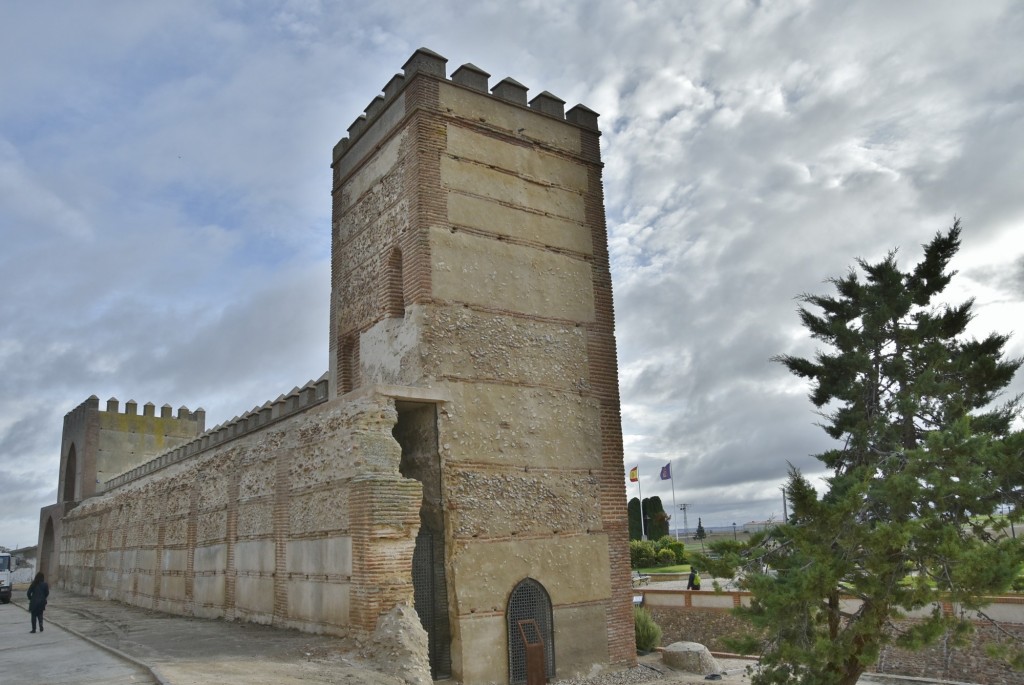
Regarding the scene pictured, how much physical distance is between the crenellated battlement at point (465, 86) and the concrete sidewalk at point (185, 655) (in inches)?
385

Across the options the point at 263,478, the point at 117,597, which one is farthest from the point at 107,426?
the point at 263,478

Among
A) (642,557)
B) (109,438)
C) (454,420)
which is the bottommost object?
(642,557)

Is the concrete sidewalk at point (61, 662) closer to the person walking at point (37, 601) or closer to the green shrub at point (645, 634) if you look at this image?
the person walking at point (37, 601)

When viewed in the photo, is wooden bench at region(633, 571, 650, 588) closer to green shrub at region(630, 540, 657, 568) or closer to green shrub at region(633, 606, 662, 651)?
green shrub at region(630, 540, 657, 568)

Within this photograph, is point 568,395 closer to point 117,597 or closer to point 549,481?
point 549,481

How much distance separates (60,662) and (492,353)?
25.5 feet

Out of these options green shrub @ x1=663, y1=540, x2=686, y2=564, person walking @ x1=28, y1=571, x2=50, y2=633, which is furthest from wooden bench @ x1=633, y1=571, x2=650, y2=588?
person walking @ x1=28, y1=571, x2=50, y2=633

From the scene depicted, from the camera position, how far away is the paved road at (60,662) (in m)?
8.81

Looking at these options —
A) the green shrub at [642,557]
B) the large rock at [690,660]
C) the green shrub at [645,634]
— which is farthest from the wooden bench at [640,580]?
the large rock at [690,660]

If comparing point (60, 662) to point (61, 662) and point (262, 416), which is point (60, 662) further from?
point (262, 416)

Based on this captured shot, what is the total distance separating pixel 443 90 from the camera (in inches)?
565

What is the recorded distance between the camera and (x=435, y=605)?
1234cm

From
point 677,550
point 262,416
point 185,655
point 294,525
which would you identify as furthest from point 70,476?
point 185,655

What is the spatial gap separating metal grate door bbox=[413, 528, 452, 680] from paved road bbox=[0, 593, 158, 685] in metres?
4.21
